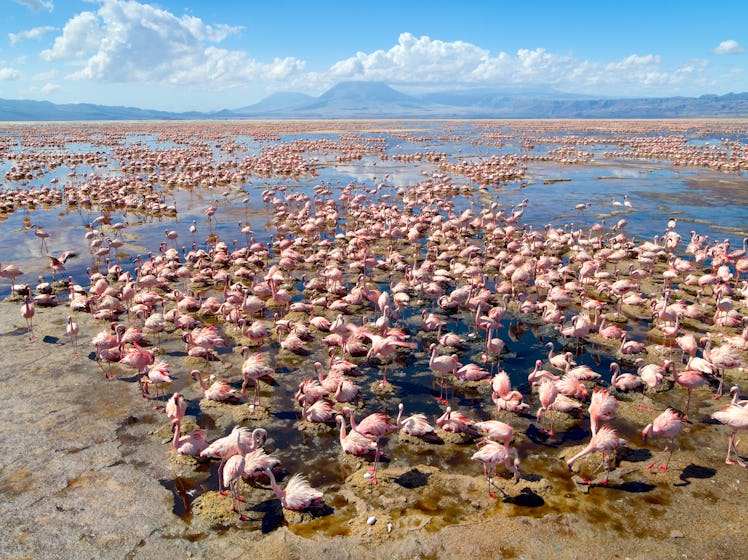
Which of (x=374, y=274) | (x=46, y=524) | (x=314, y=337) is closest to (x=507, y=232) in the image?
(x=374, y=274)

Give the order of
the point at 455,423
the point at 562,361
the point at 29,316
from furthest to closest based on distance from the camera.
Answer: the point at 29,316, the point at 562,361, the point at 455,423

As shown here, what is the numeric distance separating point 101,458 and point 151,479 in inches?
57.3

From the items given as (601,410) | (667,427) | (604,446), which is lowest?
(604,446)

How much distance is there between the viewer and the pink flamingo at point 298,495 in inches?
333

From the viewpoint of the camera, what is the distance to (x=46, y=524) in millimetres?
8320

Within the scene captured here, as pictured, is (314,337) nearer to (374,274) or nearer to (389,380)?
(389,380)

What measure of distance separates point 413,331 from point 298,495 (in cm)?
818

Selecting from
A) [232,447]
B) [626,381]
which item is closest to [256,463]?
[232,447]

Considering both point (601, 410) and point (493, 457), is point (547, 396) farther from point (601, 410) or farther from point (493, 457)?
point (493, 457)

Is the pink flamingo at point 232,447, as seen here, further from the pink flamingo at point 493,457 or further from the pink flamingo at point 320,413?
the pink flamingo at point 493,457

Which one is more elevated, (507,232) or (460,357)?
(507,232)

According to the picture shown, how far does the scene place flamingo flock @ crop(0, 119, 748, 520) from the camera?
10289 mm

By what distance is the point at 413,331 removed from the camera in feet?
52.0

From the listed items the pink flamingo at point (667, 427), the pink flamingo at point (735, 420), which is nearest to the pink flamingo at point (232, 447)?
the pink flamingo at point (667, 427)
